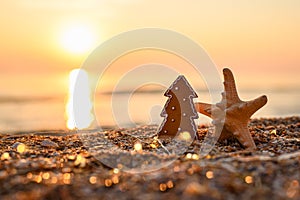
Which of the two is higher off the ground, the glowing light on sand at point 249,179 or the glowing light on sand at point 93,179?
the glowing light on sand at point 93,179

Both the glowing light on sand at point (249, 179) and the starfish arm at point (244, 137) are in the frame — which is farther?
the starfish arm at point (244, 137)

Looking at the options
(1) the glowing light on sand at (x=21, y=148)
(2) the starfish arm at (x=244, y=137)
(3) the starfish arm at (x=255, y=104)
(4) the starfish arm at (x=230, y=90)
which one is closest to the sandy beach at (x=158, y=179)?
(1) the glowing light on sand at (x=21, y=148)

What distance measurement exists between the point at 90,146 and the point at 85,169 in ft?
8.06

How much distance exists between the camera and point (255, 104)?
693 cm

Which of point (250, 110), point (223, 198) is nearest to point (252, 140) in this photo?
point (250, 110)

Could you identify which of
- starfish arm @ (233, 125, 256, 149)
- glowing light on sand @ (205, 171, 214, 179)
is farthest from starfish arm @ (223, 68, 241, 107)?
glowing light on sand @ (205, 171, 214, 179)

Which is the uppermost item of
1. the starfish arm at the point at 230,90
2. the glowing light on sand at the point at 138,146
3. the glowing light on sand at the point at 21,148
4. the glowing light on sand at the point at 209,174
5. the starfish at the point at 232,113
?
the starfish arm at the point at 230,90

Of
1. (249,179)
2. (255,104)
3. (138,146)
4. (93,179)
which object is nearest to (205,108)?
(255,104)

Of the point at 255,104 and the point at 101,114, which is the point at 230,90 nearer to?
the point at 255,104

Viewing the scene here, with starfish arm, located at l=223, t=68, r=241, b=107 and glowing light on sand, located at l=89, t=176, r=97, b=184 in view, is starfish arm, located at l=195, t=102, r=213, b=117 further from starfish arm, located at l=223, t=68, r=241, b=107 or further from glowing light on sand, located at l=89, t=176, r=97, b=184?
glowing light on sand, located at l=89, t=176, r=97, b=184

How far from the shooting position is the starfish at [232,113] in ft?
22.6

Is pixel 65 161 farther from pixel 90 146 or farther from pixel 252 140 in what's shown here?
pixel 252 140

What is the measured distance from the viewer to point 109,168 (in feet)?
16.2

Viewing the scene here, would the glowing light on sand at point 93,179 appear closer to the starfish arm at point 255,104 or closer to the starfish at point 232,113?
the starfish at point 232,113
